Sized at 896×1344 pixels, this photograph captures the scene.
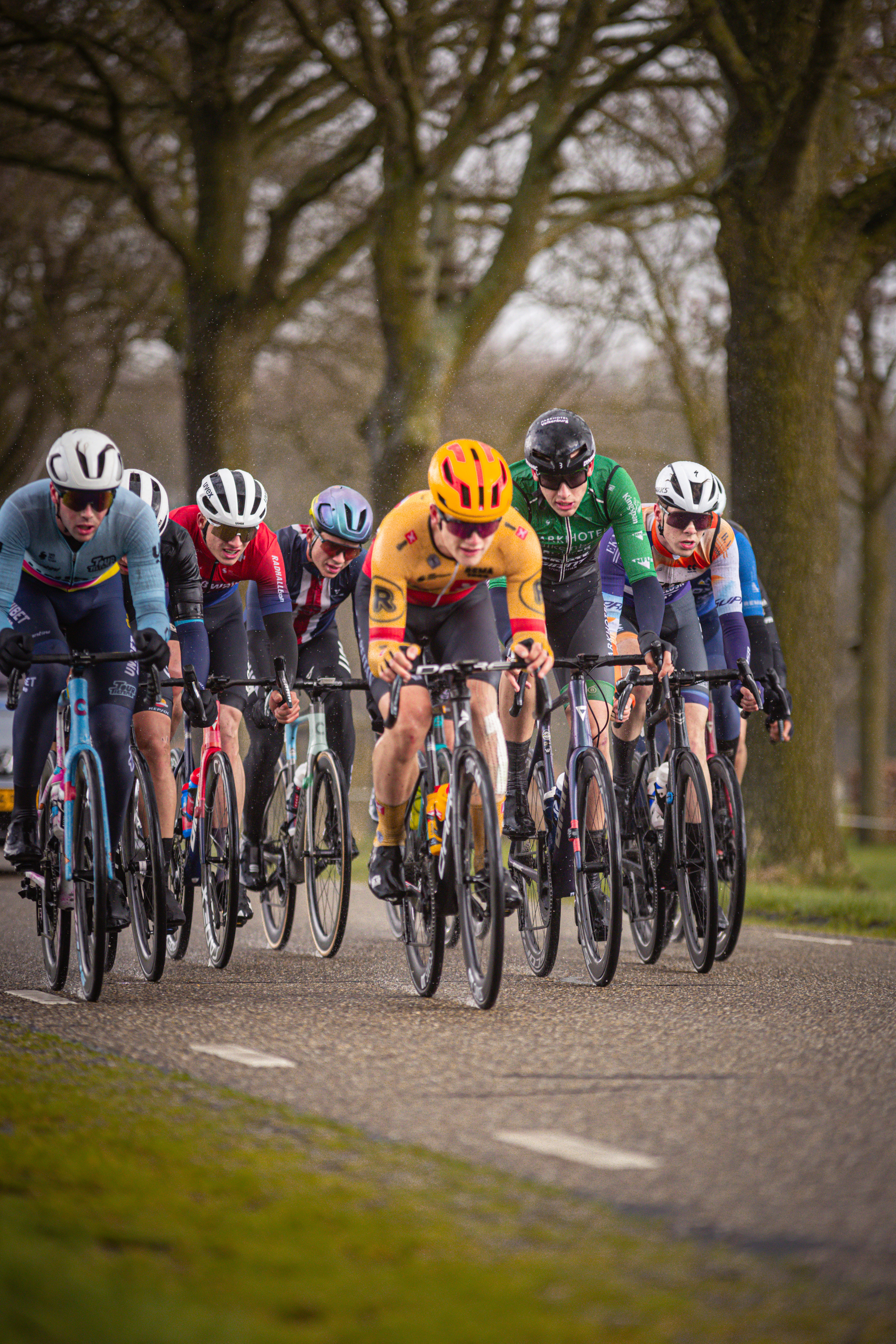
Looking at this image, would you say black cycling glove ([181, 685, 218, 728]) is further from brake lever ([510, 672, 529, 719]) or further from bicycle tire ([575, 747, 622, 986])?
bicycle tire ([575, 747, 622, 986])

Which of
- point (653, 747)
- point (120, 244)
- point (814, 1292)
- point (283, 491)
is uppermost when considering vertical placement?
point (120, 244)

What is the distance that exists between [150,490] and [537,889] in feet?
9.20

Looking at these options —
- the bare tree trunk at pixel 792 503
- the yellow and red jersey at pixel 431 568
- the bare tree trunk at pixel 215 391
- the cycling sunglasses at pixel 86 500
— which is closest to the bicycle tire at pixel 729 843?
the yellow and red jersey at pixel 431 568

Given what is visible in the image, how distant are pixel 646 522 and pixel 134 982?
139 inches

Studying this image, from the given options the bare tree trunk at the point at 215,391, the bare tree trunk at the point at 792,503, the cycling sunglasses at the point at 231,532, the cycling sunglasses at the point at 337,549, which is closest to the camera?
the cycling sunglasses at the point at 231,532

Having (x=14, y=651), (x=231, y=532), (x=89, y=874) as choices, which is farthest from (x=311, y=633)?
(x=89, y=874)

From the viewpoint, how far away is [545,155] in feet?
53.3

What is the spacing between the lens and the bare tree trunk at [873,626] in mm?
23734

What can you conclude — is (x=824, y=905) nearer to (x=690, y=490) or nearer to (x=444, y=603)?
(x=690, y=490)

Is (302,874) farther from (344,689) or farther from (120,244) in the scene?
(120,244)

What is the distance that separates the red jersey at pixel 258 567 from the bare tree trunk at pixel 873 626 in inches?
665

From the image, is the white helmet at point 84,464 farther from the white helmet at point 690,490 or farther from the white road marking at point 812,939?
the white road marking at point 812,939

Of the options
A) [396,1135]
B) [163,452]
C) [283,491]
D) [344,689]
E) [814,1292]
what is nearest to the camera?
[814,1292]

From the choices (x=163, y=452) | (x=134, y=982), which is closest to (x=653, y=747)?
(x=134, y=982)
